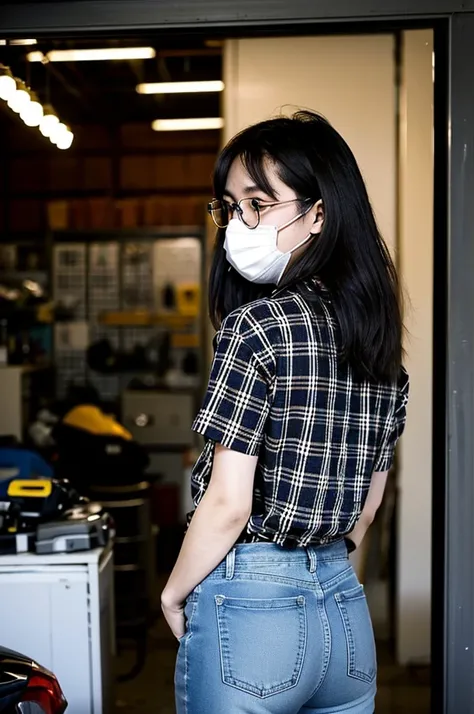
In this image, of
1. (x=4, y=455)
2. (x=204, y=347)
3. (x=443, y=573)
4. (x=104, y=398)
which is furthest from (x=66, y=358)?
(x=443, y=573)

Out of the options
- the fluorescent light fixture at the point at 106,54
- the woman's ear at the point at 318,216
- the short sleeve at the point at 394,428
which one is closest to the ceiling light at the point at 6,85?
the fluorescent light fixture at the point at 106,54

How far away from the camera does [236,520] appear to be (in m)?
1.38

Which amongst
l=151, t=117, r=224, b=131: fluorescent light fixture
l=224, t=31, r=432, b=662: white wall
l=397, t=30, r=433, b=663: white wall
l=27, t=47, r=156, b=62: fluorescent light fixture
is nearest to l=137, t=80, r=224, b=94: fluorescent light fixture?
l=151, t=117, r=224, b=131: fluorescent light fixture

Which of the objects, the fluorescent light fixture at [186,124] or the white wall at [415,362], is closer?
the white wall at [415,362]

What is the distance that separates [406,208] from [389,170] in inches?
7.4

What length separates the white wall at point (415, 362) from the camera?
3.65 meters

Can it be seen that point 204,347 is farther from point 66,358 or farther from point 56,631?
point 56,631

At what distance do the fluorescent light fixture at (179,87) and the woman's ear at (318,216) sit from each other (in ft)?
18.7

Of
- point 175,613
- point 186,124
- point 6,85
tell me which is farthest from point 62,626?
point 186,124

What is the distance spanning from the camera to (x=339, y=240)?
1484 mm

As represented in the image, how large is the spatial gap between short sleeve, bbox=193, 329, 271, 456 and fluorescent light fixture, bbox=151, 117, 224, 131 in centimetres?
691

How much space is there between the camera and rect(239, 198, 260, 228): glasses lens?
150 centimetres

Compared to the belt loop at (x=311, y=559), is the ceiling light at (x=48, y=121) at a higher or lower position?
higher

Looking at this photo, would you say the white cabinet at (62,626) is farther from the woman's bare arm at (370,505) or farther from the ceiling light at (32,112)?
the ceiling light at (32,112)
